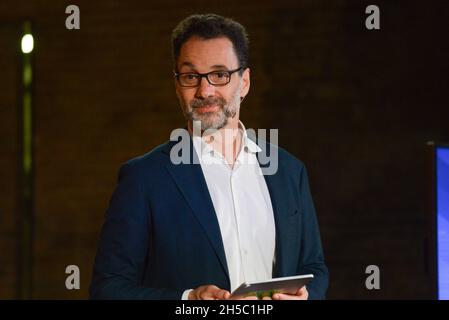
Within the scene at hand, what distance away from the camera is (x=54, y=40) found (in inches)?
193

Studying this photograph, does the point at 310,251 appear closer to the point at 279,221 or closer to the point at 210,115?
the point at 279,221

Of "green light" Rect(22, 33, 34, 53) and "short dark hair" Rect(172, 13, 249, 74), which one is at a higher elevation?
"green light" Rect(22, 33, 34, 53)

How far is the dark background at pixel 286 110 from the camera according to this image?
4367mm

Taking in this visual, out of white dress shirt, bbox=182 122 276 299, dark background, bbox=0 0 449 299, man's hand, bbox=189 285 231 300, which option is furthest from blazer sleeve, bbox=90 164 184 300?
dark background, bbox=0 0 449 299

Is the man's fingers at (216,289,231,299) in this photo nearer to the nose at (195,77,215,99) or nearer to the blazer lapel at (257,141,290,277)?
the blazer lapel at (257,141,290,277)

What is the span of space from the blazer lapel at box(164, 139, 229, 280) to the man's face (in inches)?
4.5

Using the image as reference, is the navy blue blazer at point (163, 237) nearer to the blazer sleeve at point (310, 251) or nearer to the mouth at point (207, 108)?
the blazer sleeve at point (310, 251)

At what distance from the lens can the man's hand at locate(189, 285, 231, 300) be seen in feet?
7.00

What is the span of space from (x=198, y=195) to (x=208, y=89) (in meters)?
0.34

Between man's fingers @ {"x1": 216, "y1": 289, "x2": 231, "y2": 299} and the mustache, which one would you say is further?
the mustache

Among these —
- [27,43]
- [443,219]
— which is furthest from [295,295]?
[27,43]

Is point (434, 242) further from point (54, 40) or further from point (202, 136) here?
point (54, 40)

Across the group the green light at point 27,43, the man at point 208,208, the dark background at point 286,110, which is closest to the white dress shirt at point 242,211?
the man at point 208,208

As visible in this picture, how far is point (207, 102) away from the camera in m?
2.42
